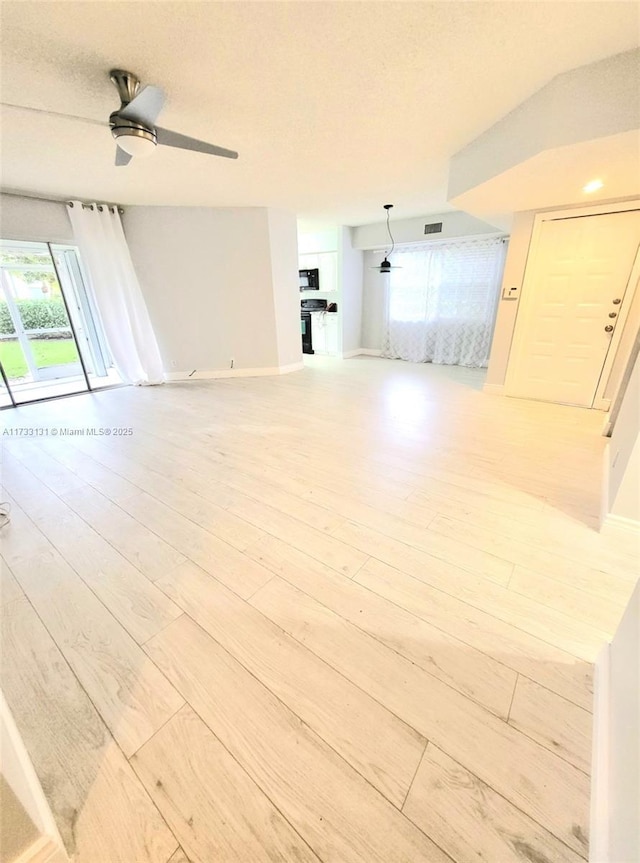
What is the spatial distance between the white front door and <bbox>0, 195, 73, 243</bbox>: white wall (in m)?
5.69

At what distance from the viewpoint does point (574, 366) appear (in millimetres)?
3740

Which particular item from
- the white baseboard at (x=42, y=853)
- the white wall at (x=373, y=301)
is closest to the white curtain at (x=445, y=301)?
the white wall at (x=373, y=301)

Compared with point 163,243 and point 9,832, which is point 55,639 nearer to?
point 9,832

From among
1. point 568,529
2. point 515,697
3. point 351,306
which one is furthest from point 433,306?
point 515,697

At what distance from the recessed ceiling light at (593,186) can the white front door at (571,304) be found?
1.68 ft

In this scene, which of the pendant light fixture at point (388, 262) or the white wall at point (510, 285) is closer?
the white wall at point (510, 285)

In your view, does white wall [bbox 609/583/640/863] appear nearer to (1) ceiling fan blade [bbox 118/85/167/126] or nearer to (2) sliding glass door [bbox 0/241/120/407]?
(1) ceiling fan blade [bbox 118/85/167/126]

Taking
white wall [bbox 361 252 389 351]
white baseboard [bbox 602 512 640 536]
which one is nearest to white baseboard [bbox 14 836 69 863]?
white baseboard [bbox 602 512 640 536]

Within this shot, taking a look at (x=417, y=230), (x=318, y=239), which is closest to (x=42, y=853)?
(x=417, y=230)

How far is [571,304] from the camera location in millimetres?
3604

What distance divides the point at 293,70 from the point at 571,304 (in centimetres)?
347

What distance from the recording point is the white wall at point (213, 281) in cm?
466

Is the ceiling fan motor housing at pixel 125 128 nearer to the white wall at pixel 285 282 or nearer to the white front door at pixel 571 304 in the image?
the white wall at pixel 285 282

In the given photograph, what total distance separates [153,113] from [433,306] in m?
5.12
